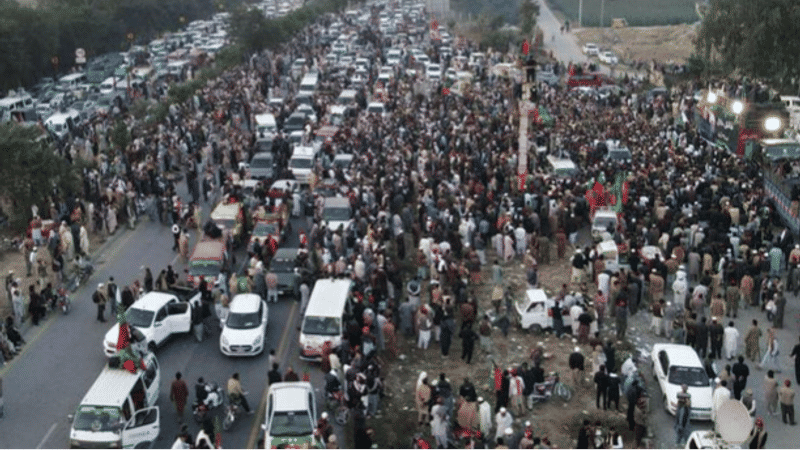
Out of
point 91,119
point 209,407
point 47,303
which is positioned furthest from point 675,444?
point 91,119

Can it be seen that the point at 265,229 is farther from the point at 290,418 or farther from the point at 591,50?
the point at 591,50

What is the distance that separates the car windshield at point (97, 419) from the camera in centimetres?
1655

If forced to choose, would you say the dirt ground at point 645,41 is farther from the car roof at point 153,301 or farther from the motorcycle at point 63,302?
the car roof at point 153,301

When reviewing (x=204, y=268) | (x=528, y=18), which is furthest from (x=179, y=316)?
(x=528, y=18)

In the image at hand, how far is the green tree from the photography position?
97.8 ft

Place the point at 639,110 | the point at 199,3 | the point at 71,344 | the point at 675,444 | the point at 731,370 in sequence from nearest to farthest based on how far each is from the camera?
the point at 675,444 → the point at 731,370 → the point at 71,344 → the point at 639,110 → the point at 199,3

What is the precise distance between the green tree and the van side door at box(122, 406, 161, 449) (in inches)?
607

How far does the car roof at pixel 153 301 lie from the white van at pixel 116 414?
12.9ft

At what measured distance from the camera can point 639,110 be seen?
45812 mm

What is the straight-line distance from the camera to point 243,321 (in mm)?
21547

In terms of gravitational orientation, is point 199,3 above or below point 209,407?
above

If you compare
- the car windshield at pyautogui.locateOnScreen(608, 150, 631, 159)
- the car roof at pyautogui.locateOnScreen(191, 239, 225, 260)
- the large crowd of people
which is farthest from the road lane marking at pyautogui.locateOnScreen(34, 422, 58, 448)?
the car windshield at pyautogui.locateOnScreen(608, 150, 631, 159)

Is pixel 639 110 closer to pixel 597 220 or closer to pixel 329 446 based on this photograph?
pixel 597 220

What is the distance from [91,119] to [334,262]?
26824mm
